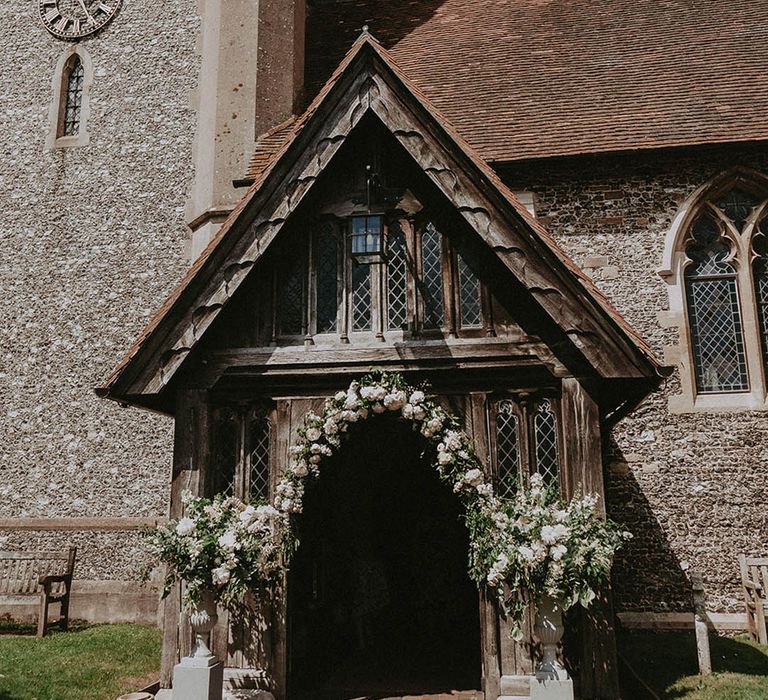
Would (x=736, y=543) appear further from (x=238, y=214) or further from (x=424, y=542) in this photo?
(x=238, y=214)

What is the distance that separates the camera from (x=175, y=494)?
19.3 ft

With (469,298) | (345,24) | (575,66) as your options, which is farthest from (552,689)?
(345,24)

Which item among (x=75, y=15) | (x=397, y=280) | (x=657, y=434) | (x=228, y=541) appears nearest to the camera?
(x=228, y=541)

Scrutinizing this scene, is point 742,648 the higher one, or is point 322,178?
point 322,178

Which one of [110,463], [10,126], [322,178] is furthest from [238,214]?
[10,126]

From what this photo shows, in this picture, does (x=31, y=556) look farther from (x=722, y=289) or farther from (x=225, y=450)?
(x=722, y=289)

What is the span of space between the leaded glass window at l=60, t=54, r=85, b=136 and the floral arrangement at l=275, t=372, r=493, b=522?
9.48m

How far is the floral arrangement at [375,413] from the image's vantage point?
5512 mm

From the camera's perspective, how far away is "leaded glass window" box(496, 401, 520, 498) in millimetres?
5605

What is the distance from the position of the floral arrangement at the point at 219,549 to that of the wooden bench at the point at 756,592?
5.76 metres

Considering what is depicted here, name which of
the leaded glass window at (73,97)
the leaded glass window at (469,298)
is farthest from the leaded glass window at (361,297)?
the leaded glass window at (73,97)

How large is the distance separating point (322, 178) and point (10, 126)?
9.34 m

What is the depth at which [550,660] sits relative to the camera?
16.2 ft

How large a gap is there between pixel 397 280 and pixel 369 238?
0.50 m
